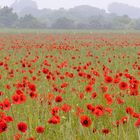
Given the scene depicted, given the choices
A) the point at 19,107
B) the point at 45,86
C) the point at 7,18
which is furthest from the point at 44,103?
the point at 7,18

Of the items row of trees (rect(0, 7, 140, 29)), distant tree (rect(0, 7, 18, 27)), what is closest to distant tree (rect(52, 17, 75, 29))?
row of trees (rect(0, 7, 140, 29))

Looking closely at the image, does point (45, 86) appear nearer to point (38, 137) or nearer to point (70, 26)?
point (38, 137)

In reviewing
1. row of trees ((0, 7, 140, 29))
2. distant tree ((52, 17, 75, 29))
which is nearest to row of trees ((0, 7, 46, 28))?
row of trees ((0, 7, 140, 29))

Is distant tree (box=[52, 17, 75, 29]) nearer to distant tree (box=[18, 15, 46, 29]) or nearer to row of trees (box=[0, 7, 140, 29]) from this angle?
row of trees (box=[0, 7, 140, 29])

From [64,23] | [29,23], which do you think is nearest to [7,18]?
[29,23]

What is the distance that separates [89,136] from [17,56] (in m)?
9.41

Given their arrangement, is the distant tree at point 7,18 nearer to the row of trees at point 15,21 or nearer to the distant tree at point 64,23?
the row of trees at point 15,21

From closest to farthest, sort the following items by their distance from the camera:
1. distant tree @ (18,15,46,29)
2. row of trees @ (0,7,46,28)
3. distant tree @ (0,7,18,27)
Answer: distant tree @ (18,15,46,29), row of trees @ (0,7,46,28), distant tree @ (0,7,18,27)

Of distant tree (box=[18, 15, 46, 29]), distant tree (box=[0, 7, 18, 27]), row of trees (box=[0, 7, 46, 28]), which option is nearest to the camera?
distant tree (box=[18, 15, 46, 29])

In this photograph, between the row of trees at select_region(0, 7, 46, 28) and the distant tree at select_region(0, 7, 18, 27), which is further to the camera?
the distant tree at select_region(0, 7, 18, 27)

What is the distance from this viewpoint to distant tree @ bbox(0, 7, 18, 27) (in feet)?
235

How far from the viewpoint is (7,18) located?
7231 centimetres

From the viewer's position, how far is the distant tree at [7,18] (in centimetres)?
7169

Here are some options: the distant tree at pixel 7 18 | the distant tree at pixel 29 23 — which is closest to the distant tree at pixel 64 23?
the distant tree at pixel 29 23
